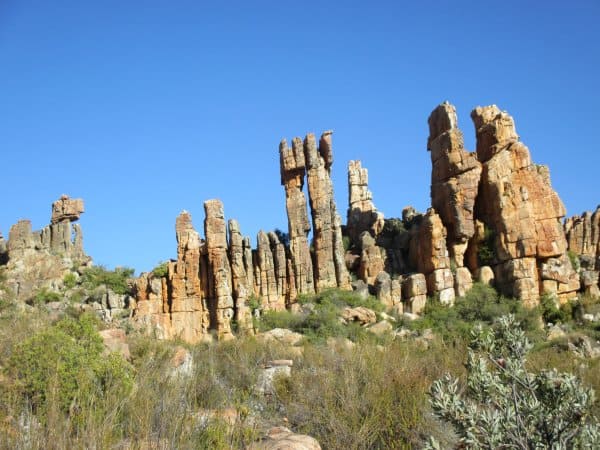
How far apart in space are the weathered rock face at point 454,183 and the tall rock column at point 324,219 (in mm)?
5490

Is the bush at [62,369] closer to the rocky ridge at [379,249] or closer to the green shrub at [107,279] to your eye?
the rocky ridge at [379,249]

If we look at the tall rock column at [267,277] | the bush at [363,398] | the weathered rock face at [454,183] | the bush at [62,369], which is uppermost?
the weathered rock face at [454,183]

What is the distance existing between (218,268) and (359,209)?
43.8 feet

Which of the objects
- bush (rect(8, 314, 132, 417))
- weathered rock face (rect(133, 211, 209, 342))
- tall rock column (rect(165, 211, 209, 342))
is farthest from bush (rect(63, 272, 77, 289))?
bush (rect(8, 314, 132, 417))

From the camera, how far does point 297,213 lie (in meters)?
35.2

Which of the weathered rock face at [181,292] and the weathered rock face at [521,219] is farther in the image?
the weathered rock face at [521,219]

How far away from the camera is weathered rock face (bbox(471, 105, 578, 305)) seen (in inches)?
1261

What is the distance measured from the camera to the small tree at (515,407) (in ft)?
21.1

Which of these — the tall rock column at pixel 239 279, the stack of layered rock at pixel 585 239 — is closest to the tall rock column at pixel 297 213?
the tall rock column at pixel 239 279

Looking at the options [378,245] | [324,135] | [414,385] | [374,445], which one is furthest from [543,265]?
[374,445]

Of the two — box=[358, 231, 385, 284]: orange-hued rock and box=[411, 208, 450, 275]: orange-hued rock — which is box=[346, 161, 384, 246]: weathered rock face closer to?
box=[358, 231, 385, 284]: orange-hued rock

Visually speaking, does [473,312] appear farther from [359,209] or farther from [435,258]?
[359,209]

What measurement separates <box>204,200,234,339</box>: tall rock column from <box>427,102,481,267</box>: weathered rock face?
11344mm

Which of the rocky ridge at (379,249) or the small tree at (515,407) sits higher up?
the rocky ridge at (379,249)
